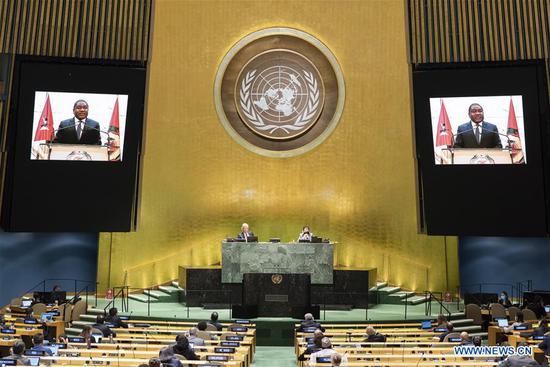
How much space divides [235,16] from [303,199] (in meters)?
5.55

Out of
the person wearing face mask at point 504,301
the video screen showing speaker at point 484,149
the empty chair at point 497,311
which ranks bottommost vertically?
the empty chair at point 497,311

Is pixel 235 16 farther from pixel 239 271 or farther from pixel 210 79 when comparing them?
pixel 239 271

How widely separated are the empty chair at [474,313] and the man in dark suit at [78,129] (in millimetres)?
9295

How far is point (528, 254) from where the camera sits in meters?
17.8

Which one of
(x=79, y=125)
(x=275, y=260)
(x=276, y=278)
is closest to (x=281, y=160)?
(x=275, y=260)

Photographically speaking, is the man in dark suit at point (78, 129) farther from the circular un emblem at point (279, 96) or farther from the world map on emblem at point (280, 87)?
the world map on emblem at point (280, 87)

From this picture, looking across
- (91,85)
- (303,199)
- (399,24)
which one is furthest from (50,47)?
(399,24)

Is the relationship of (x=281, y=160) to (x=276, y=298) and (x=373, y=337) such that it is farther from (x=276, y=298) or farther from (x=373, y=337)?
→ (x=373, y=337)

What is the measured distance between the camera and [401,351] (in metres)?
8.97

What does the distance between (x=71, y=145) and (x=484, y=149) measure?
380 inches

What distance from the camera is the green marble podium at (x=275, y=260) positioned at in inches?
622

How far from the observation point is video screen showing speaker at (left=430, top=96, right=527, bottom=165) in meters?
15.2

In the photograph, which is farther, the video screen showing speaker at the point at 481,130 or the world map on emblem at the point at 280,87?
the world map on emblem at the point at 280,87

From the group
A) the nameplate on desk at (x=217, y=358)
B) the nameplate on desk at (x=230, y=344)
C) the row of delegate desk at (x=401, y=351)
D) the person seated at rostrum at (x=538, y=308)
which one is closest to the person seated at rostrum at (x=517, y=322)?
the person seated at rostrum at (x=538, y=308)
